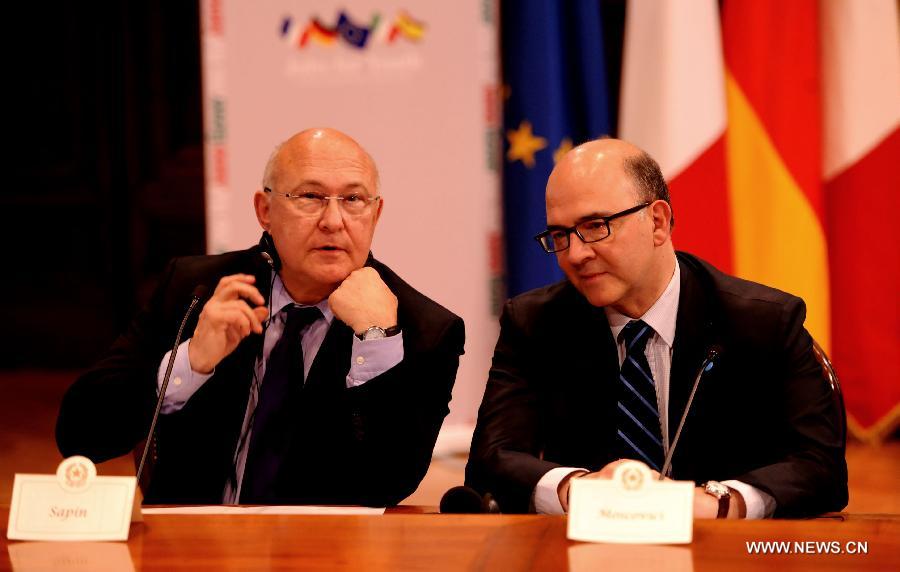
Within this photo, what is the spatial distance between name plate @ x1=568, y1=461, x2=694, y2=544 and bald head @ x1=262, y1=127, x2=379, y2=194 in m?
1.04

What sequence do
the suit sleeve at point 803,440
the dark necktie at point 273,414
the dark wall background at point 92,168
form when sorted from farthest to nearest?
the dark wall background at point 92,168 → the dark necktie at point 273,414 → the suit sleeve at point 803,440

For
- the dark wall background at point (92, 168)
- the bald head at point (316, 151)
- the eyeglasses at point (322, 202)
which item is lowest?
the dark wall background at point (92, 168)

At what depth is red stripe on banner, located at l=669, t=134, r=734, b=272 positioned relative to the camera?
3.97 metres

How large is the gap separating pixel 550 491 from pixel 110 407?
0.92m

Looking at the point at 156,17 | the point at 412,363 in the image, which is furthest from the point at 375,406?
the point at 156,17

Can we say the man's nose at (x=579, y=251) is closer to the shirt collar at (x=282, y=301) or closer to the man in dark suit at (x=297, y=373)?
the man in dark suit at (x=297, y=373)

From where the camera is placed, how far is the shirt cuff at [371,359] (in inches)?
83.8

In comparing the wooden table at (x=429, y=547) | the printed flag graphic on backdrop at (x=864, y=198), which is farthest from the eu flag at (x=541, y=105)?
the wooden table at (x=429, y=547)

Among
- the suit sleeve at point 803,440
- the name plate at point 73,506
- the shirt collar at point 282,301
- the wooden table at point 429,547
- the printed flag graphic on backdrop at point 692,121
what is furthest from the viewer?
the printed flag graphic on backdrop at point 692,121

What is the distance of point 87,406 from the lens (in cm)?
219

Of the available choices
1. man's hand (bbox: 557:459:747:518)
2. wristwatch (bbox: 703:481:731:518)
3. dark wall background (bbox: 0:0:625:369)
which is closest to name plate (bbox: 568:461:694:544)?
man's hand (bbox: 557:459:747:518)

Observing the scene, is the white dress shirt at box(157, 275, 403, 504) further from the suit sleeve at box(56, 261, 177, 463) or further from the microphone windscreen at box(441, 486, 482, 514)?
the microphone windscreen at box(441, 486, 482, 514)

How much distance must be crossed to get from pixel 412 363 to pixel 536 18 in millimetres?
2261

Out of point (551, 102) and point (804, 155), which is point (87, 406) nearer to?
point (551, 102)
